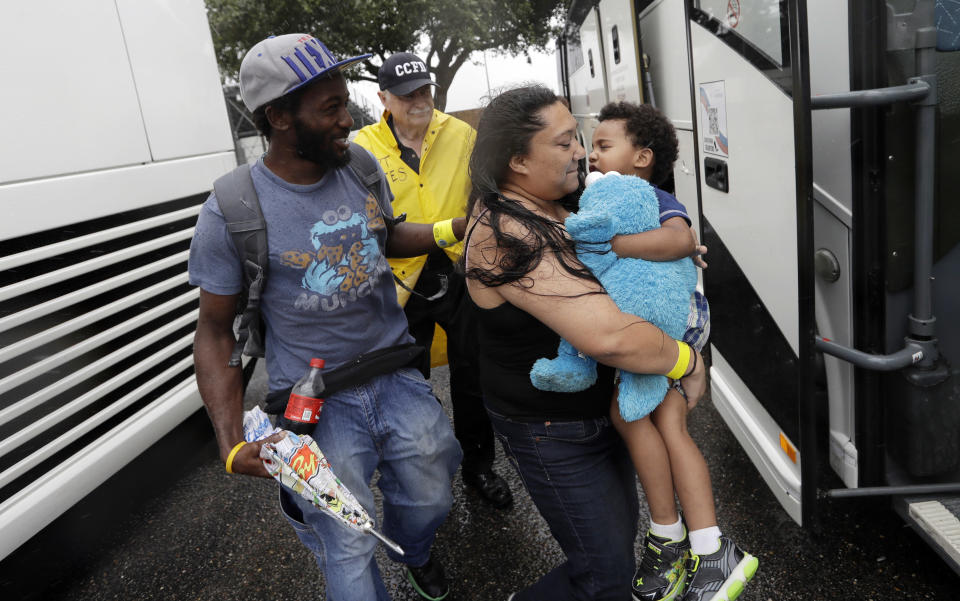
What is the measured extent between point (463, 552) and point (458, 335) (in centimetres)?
95

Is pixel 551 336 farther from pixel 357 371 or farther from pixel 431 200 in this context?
pixel 431 200

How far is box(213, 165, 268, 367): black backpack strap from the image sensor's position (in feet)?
6.64

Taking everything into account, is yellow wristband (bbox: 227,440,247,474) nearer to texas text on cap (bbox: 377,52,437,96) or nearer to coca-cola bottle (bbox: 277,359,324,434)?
coca-cola bottle (bbox: 277,359,324,434)

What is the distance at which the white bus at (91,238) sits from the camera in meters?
2.50

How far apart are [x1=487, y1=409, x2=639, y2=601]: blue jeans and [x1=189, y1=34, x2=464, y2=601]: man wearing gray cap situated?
19.0 inches

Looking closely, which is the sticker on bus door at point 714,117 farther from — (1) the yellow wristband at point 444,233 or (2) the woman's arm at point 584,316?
(2) the woman's arm at point 584,316

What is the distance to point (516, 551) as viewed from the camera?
300cm

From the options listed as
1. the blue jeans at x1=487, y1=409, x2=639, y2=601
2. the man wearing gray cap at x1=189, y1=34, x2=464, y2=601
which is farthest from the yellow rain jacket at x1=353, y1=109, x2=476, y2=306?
the blue jeans at x1=487, y1=409, x2=639, y2=601

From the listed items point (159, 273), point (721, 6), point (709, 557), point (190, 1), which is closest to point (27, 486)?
point (159, 273)

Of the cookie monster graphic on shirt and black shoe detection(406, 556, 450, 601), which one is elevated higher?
the cookie monster graphic on shirt

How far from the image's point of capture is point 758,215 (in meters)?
2.47

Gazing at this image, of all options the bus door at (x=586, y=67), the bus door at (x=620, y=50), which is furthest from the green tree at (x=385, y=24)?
the bus door at (x=620, y=50)

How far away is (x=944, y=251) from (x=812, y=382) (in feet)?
1.78

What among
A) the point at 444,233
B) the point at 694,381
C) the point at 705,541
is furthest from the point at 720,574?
the point at 444,233
